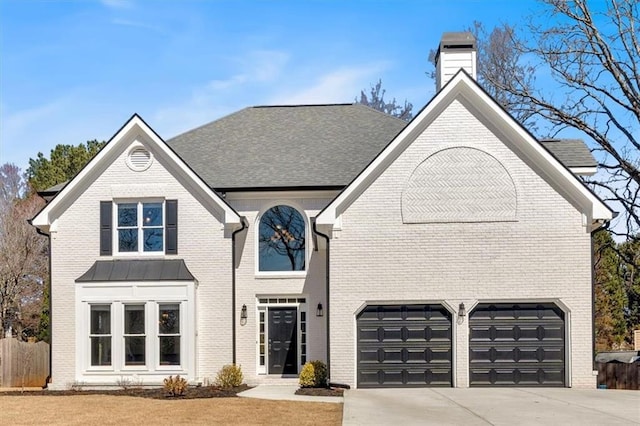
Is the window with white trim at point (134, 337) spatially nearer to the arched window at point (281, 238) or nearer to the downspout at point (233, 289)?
the downspout at point (233, 289)

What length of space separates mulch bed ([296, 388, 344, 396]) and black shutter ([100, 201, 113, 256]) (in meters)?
7.29

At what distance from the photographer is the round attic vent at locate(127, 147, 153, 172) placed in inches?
915

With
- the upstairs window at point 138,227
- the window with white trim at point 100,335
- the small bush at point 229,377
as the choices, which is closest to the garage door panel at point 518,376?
the small bush at point 229,377

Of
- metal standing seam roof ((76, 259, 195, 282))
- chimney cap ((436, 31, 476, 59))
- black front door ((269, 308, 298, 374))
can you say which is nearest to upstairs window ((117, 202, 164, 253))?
metal standing seam roof ((76, 259, 195, 282))

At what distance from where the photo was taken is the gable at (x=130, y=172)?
22922 mm

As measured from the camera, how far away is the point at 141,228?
23250 millimetres

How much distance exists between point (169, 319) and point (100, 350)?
2.19 m

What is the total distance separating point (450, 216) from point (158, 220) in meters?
8.51

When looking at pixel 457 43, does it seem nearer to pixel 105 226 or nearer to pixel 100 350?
pixel 105 226

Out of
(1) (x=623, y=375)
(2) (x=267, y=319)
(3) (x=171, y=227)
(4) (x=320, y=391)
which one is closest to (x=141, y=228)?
(3) (x=171, y=227)

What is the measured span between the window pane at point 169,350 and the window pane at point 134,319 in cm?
75

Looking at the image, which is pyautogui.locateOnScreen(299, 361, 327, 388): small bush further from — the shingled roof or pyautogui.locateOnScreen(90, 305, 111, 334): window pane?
pyautogui.locateOnScreen(90, 305, 111, 334): window pane

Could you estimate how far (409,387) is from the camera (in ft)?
68.4

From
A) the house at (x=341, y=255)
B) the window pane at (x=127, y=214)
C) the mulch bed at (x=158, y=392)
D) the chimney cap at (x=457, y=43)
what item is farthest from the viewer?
the chimney cap at (x=457, y=43)
